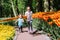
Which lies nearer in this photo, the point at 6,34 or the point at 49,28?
the point at 6,34

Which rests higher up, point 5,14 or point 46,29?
point 46,29

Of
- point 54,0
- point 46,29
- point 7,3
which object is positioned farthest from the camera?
point 7,3

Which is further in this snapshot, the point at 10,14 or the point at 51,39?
the point at 10,14

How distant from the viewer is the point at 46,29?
15.9m

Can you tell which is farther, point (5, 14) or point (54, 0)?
point (5, 14)

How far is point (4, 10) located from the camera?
5784 cm

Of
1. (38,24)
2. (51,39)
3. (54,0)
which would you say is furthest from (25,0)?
(51,39)

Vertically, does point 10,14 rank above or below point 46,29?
below

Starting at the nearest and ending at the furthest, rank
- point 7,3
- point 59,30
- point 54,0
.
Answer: point 59,30 → point 54,0 → point 7,3

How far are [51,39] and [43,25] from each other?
3758 millimetres

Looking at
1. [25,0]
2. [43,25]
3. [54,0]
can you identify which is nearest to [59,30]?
[43,25]

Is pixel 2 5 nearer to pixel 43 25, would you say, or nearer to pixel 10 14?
pixel 10 14

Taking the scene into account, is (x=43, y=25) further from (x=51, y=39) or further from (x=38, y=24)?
(x=51, y=39)

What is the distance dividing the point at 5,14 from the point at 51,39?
45681 millimetres
